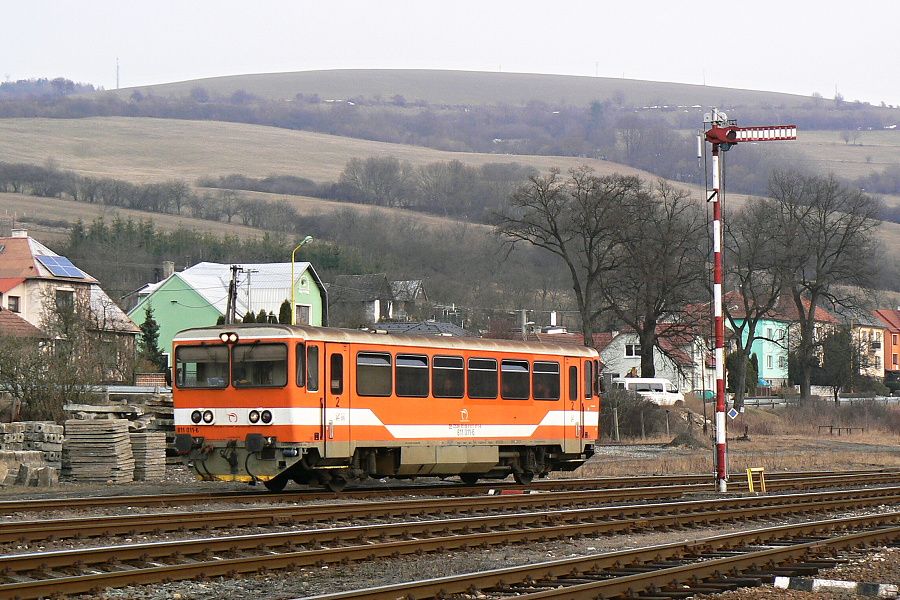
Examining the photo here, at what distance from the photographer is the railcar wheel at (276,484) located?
22.8 meters

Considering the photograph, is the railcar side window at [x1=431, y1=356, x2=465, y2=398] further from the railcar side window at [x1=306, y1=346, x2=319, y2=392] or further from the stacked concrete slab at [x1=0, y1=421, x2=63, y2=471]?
the stacked concrete slab at [x1=0, y1=421, x2=63, y2=471]

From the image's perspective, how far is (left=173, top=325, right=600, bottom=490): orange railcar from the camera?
20984mm

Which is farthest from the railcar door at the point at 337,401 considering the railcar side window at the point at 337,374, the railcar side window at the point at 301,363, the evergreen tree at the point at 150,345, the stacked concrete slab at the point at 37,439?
the evergreen tree at the point at 150,345

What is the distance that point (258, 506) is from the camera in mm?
19672

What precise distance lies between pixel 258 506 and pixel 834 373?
239ft

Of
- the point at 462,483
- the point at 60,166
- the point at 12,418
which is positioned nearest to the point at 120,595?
the point at 462,483

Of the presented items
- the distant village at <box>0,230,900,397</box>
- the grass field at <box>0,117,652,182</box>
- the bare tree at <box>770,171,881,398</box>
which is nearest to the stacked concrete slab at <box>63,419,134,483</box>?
the distant village at <box>0,230,900,397</box>

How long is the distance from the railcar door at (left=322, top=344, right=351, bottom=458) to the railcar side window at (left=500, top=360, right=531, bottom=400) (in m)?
4.36

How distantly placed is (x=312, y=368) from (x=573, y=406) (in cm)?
768

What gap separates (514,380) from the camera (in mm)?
25453

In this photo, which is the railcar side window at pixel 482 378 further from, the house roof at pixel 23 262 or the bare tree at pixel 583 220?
the house roof at pixel 23 262

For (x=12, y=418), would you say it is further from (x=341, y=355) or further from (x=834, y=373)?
(x=834, y=373)

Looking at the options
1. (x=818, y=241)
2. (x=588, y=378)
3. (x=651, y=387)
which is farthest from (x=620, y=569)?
(x=818, y=241)

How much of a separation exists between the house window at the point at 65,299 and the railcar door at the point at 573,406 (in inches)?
1258
